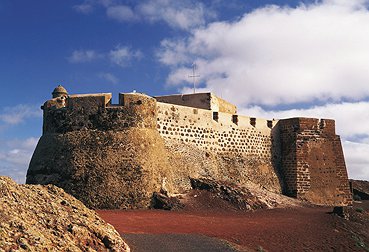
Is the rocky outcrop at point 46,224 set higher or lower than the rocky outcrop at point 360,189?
higher

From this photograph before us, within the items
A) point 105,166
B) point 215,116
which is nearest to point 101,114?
point 105,166

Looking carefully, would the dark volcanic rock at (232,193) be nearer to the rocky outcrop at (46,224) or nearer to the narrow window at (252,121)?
the narrow window at (252,121)

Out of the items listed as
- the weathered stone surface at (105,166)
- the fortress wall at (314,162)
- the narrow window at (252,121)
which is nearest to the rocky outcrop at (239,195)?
the weathered stone surface at (105,166)

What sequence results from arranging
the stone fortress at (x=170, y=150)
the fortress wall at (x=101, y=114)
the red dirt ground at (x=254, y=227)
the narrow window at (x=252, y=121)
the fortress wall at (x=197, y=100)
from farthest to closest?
the narrow window at (x=252, y=121)
the fortress wall at (x=197, y=100)
the fortress wall at (x=101, y=114)
the stone fortress at (x=170, y=150)
the red dirt ground at (x=254, y=227)

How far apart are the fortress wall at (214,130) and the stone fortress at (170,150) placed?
0.18 feet

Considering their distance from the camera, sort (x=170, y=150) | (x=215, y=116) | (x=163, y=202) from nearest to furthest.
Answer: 1. (x=163, y=202)
2. (x=170, y=150)
3. (x=215, y=116)

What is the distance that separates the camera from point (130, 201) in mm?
17922

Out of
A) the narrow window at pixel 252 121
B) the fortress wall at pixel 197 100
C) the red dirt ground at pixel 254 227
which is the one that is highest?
the fortress wall at pixel 197 100

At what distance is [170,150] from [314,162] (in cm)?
1035

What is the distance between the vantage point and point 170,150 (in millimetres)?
20969

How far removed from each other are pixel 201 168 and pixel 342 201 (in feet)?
33.0

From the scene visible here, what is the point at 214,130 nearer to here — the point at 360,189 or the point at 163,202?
the point at 163,202

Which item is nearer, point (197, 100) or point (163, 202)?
point (163, 202)

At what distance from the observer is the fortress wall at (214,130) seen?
70.9ft
